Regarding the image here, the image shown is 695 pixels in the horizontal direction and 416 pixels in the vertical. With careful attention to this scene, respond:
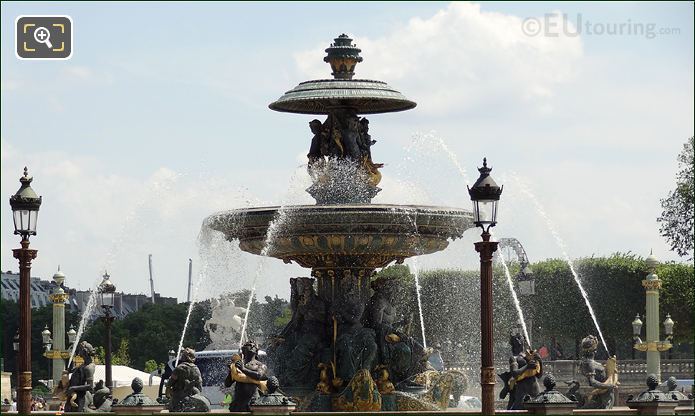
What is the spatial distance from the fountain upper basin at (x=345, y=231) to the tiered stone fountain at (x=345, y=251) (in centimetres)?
1

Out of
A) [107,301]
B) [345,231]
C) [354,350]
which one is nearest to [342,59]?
[345,231]

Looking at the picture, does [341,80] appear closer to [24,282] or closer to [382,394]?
[382,394]

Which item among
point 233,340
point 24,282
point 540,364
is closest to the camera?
point 24,282

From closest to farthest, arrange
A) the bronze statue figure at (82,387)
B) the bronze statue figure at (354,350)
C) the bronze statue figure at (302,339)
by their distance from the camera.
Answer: the bronze statue figure at (82,387), the bronze statue figure at (354,350), the bronze statue figure at (302,339)

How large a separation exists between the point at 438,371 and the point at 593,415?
4881 millimetres

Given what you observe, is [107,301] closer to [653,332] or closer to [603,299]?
[653,332]

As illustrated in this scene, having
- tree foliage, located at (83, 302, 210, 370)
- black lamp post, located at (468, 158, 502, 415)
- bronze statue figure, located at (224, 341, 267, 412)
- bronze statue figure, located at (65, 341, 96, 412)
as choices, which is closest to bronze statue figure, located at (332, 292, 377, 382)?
bronze statue figure, located at (224, 341, 267, 412)

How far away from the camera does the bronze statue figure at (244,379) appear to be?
71.9 feet

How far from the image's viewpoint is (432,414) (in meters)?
19.8

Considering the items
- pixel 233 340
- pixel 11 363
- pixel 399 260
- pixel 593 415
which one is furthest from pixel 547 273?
pixel 593 415

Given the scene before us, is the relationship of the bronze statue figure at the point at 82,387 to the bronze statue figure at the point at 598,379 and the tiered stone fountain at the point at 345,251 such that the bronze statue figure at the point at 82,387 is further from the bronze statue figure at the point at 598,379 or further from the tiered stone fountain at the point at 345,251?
the bronze statue figure at the point at 598,379

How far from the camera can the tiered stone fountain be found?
24.2 meters

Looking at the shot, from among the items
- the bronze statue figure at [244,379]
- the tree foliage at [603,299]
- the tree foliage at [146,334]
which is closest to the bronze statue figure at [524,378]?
the bronze statue figure at [244,379]

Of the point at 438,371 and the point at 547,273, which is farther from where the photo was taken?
the point at 547,273
